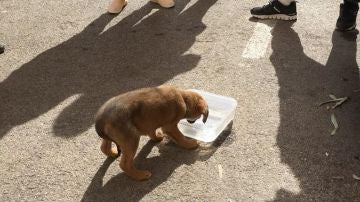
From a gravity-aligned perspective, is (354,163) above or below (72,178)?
below

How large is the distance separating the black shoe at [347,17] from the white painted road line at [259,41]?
2.60 ft

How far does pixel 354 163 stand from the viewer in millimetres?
3418

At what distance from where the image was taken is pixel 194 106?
3439mm

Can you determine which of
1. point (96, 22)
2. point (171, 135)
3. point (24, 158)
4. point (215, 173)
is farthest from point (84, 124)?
point (96, 22)

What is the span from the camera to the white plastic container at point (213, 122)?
371cm

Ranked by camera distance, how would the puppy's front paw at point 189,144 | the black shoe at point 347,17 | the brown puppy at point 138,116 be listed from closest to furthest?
the brown puppy at point 138,116 → the puppy's front paw at point 189,144 → the black shoe at point 347,17

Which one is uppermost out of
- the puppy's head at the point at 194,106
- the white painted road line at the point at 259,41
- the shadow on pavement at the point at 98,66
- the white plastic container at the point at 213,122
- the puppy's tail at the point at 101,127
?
the puppy's tail at the point at 101,127

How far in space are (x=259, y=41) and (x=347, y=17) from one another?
1.05m

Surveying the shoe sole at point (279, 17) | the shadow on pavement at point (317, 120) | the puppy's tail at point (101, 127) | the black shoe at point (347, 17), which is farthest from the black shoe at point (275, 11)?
the puppy's tail at point (101, 127)

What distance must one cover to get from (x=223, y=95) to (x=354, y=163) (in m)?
1.37

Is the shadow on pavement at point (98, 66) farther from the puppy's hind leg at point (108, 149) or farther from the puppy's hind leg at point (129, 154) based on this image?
the puppy's hind leg at point (129, 154)

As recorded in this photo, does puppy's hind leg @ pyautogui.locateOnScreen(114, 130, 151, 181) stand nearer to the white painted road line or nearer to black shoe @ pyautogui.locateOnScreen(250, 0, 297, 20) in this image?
the white painted road line

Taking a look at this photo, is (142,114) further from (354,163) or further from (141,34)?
(141,34)

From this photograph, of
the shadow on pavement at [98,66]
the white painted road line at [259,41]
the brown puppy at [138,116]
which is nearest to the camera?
the brown puppy at [138,116]
